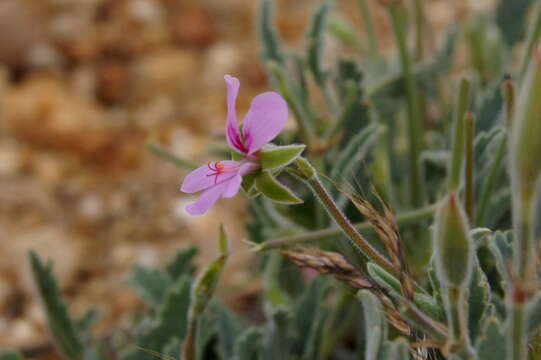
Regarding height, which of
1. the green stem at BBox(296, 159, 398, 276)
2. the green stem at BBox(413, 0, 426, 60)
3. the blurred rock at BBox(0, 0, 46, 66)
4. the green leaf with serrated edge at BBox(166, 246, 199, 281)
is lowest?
the green leaf with serrated edge at BBox(166, 246, 199, 281)

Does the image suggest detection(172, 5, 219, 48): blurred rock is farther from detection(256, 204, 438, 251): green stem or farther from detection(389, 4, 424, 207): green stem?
detection(256, 204, 438, 251): green stem

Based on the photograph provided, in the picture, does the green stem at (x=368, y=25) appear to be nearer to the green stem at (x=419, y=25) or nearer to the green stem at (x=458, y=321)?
the green stem at (x=419, y=25)

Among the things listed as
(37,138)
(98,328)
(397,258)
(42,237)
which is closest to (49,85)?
(37,138)

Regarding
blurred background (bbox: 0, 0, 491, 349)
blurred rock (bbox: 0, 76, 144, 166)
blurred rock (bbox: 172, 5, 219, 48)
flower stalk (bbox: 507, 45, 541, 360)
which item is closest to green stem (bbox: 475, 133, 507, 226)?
flower stalk (bbox: 507, 45, 541, 360)

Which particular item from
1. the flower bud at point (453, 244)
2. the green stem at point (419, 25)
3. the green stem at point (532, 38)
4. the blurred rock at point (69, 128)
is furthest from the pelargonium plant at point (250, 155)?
the blurred rock at point (69, 128)

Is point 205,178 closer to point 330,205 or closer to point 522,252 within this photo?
point 330,205

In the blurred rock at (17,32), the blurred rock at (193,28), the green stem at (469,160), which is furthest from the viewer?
the blurred rock at (193,28)

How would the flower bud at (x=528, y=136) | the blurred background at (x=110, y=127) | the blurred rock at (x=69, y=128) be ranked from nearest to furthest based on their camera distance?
the flower bud at (x=528, y=136)
the blurred background at (x=110, y=127)
the blurred rock at (x=69, y=128)

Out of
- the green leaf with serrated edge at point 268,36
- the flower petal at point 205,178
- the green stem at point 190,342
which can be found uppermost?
the green leaf with serrated edge at point 268,36
